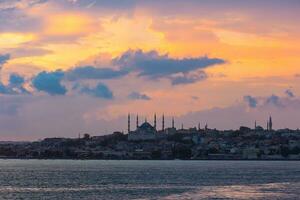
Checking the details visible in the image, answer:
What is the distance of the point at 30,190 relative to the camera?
267 feet

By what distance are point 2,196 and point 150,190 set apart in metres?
16.7

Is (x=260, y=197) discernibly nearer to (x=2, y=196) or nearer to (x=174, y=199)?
(x=174, y=199)

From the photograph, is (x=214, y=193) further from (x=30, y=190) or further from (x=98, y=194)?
(x=30, y=190)

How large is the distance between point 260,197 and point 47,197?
785 inches

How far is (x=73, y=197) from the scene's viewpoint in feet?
233

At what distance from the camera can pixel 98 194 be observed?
75000mm

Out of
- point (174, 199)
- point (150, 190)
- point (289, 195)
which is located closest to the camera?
point (174, 199)

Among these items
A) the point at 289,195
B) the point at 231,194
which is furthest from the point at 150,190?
the point at 289,195

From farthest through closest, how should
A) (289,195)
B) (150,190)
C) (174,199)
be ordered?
(150,190)
(289,195)
(174,199)

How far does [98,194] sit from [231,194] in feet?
43.1

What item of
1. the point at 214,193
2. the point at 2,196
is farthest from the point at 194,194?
the point at 2,196

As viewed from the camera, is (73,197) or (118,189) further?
(118,189)

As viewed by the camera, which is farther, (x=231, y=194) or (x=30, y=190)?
(x=30, y=190)

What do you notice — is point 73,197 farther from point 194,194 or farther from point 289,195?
point 289,195
